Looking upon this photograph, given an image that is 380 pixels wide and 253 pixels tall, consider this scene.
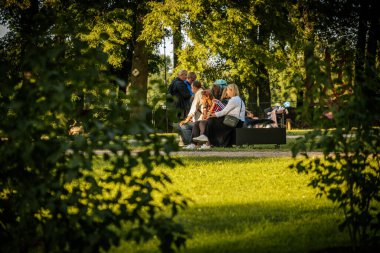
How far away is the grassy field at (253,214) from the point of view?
5828 millimetres

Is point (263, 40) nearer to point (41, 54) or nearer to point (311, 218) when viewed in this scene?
point (311, 218)

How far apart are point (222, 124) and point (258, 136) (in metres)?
0.97

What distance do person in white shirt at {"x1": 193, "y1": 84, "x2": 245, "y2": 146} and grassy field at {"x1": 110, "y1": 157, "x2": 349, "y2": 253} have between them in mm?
5916

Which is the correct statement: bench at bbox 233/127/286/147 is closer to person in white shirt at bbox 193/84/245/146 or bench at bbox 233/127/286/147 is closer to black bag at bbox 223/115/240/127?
black bag at bbox 223/115/240/127

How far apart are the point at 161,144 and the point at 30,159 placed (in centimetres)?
77

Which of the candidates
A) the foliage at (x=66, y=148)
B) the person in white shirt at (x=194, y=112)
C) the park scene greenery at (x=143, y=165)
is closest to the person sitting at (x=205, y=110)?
the person in white shirt at (x=194, y=112)

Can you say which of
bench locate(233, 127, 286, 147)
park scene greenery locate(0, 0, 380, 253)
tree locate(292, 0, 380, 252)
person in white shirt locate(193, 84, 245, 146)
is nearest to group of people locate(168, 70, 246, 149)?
person in white shirt locate(193, 84, 245, 146)

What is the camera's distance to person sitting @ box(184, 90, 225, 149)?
62.2 feet

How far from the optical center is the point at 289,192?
9.50m

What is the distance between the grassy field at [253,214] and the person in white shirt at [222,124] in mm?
5916

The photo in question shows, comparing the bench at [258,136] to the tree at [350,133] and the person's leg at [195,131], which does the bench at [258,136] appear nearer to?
the person's leg at [195,131]

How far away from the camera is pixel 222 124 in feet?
61.9

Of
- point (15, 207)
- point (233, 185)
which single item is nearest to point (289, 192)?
point (233, 185)

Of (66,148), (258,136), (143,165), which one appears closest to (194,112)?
(258,136)
